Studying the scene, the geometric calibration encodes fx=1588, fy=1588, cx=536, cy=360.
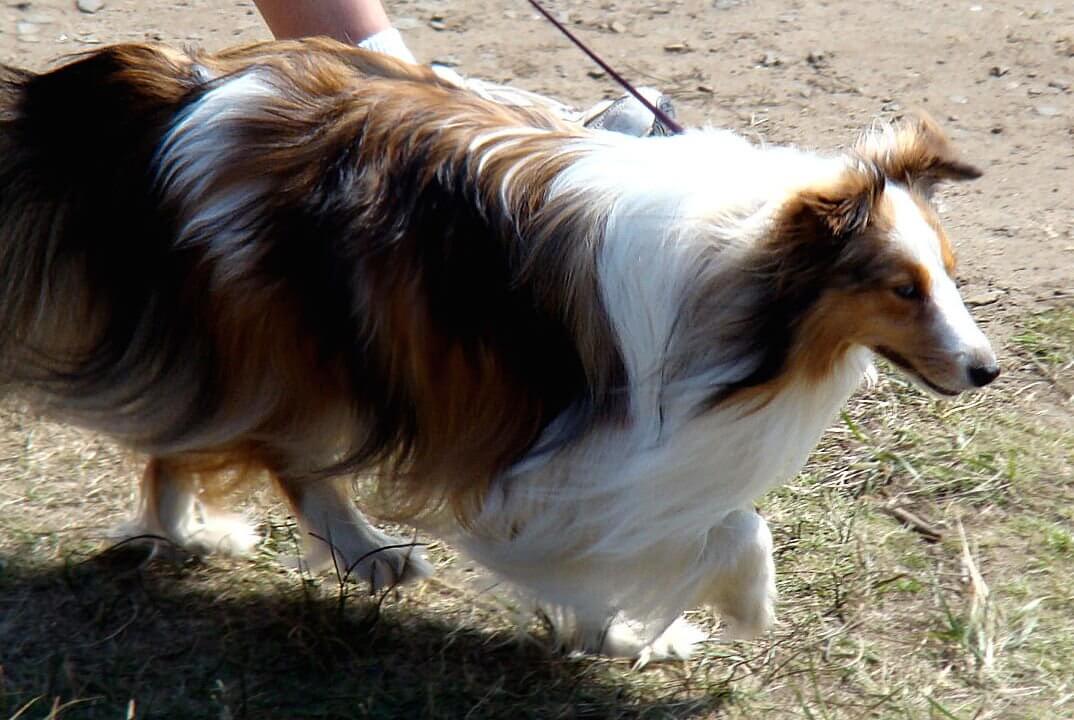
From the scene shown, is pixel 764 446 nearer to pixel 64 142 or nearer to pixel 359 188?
pixel 359 188

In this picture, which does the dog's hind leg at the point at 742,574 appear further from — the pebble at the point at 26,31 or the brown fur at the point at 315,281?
the pebble at the point at 26,31

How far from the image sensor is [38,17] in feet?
22.6

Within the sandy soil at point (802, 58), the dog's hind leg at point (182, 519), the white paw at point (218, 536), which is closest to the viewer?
the dog's hind leg at point (182, 519)

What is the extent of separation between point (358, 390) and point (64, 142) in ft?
2.83

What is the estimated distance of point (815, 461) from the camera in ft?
14.6

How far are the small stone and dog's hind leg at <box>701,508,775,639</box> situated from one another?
1.85 m

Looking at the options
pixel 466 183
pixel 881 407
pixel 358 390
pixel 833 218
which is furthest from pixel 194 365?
pixel 881 407

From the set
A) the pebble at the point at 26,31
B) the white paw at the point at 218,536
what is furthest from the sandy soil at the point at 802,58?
the white paw at the point at 218,536

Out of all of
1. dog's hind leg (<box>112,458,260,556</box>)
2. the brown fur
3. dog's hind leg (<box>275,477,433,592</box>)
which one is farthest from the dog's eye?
dog's hind leg (<box>112,458,260,556</box>)

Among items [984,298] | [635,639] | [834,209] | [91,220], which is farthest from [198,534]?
[984,298]

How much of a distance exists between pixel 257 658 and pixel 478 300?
1.07m

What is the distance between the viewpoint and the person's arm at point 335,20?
13.8 feet

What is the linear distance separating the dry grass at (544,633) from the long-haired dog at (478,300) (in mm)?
188

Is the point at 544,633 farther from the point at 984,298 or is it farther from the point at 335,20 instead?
the point at 984,298
